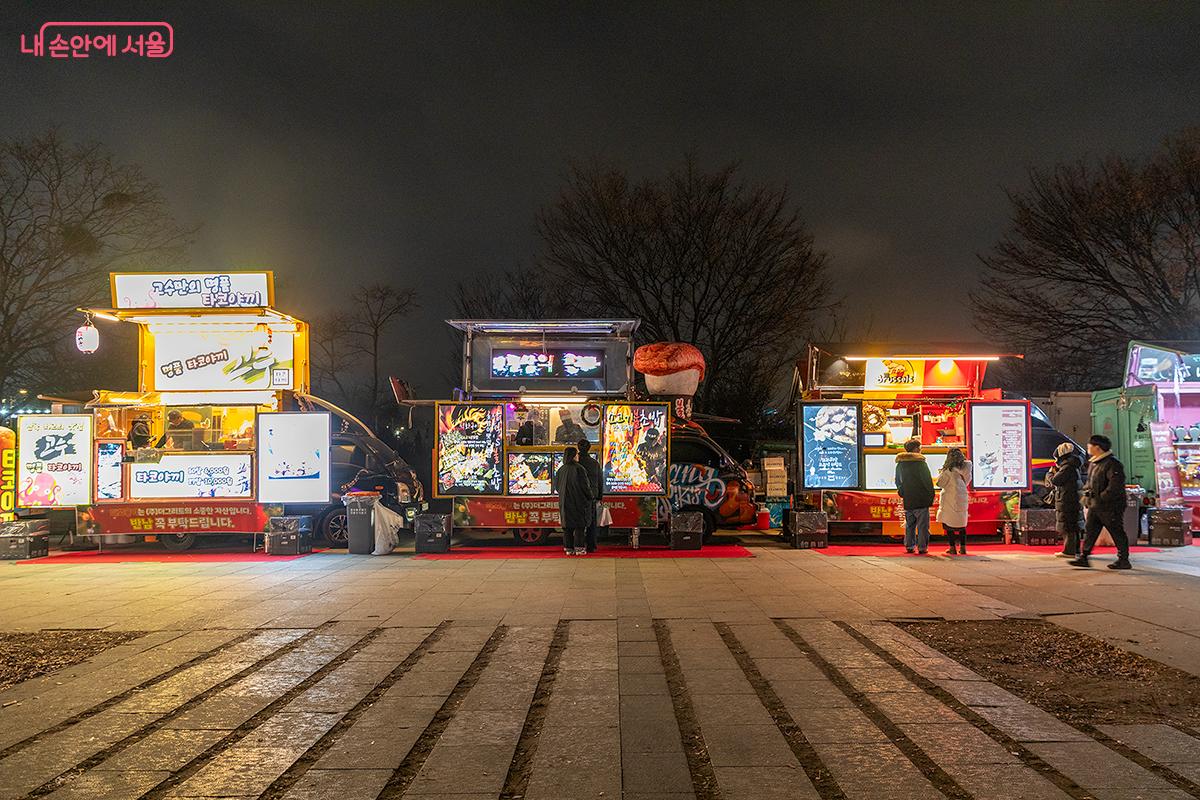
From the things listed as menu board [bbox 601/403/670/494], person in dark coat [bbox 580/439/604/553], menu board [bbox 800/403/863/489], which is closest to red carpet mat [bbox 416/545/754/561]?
person in dark coat [bbox 580/439/604/553]

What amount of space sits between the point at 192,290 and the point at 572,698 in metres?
12.0

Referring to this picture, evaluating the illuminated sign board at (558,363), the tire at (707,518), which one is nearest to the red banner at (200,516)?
the illuminated sign board at (558,363)

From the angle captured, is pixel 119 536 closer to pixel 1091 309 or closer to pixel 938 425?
pixel 938 425

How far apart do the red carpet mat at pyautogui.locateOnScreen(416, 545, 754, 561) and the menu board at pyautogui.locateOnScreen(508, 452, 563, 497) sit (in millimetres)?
1007

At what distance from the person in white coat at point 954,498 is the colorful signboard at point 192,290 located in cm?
1148

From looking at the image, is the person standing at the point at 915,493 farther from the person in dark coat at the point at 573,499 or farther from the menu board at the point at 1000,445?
the person in dark coat at the point at 573,499

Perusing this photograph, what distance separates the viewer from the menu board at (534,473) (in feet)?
47.1

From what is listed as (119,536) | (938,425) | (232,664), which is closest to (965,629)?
(232,664)

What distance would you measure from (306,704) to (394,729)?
0.82 metres

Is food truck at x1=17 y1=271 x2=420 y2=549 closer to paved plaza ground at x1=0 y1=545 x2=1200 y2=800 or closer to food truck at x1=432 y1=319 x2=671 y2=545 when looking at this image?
food truck at x1=432 y1=319 x2=671 y2=545

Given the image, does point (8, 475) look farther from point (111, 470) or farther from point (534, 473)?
point (534, 473)

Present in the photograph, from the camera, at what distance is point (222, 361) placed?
50.6ft

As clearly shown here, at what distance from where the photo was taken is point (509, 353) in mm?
15141

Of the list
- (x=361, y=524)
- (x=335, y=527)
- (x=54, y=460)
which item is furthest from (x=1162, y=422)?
(x=54, y=460)
